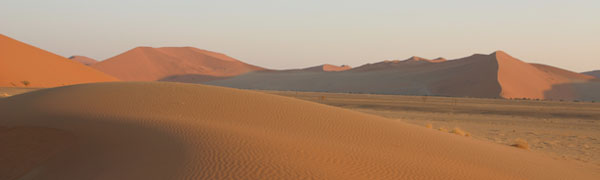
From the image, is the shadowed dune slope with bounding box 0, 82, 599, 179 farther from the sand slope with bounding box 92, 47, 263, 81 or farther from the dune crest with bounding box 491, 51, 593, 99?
the sand slope with bounding box 92, 47, 263, 81

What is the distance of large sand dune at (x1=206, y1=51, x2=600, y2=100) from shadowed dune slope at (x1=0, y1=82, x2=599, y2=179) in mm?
69570

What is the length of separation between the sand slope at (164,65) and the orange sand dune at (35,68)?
75.2 m

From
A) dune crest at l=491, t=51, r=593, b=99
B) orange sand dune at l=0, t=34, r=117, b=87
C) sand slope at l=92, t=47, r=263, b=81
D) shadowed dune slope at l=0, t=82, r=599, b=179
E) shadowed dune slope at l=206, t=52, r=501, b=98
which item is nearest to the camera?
shadowed dune slope at l=0, t=82, r=599, b=179

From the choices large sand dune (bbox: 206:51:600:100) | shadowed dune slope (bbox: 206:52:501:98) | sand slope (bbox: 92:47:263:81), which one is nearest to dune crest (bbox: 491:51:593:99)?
large sand dune (bbox: 206:51:600:100)

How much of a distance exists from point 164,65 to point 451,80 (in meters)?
89.7

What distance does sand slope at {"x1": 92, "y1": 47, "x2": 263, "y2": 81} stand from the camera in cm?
13650

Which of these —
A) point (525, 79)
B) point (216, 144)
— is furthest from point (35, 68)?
point (525, 79)

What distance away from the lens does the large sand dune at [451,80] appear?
84625 mm

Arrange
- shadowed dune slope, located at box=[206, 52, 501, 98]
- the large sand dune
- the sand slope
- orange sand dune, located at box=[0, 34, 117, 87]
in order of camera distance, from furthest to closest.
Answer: the sand slope < shadowed dune slope, located at box=[206, 52, 501, 98] < the large sand dune < orange sand dune, located at box=[0, 34, 117, 87]

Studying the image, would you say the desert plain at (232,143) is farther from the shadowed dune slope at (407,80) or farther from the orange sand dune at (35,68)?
the shadowed dune slope at (407,80)

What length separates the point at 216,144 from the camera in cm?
818

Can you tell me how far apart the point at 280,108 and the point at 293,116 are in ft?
3.01

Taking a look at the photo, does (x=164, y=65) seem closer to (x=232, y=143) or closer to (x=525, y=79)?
(x=525, y=79)

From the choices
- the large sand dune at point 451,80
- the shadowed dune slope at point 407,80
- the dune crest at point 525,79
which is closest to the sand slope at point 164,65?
the shadowed dune slope at point 407,80
